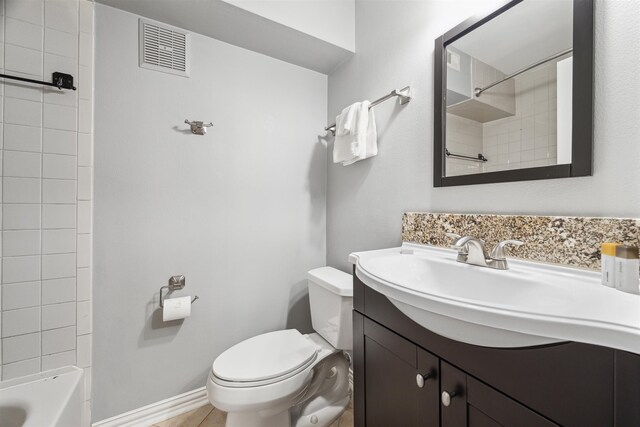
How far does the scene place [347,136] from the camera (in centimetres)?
149

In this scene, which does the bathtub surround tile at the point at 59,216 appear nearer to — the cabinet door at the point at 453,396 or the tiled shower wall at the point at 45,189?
the tiled shower wall at the point at 45,189

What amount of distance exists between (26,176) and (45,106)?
32 cm

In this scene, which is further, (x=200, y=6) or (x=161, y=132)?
(x=161, y=132)

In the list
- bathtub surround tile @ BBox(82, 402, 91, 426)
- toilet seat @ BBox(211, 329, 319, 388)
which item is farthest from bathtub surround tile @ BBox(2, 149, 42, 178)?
toilet seat @ BBox(211, 329, 319, 388)

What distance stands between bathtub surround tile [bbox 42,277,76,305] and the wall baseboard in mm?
622

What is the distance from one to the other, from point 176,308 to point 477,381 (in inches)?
52.3

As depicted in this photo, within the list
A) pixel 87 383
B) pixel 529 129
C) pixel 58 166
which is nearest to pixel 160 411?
pixel 87 383

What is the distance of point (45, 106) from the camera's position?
1.16 m

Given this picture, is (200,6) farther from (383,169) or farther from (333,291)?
(333,291)

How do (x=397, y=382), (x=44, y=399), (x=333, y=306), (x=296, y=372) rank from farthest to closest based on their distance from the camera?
(x=333, y=306)
(x=296, y=372)
(x=44, y=399)
(x=397, y=382)

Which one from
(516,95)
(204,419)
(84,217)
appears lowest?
(204,419)

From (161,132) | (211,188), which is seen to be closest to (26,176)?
(161,132)

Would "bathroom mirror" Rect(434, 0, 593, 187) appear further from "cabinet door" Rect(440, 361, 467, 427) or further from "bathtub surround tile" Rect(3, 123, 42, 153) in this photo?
"bathtub surround tile" Rect(3, 123, 42, 153)

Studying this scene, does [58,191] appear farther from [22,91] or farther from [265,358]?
[265,358]
